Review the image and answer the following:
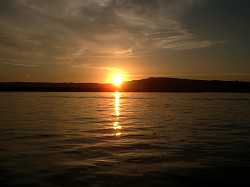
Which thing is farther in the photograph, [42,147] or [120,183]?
[42,147]

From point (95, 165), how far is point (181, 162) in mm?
4156

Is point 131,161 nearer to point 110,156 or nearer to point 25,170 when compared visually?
point 110,156

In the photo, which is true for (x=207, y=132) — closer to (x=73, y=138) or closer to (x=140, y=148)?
(x=140, y=148)

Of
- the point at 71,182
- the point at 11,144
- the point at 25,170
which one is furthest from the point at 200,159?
the point at 11,144

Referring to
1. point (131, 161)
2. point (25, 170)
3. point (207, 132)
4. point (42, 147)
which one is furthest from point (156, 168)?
point (207, 132)

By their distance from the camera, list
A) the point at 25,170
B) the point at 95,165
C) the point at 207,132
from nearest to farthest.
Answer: the point at 25,170 < the point at 95,165 < the point at 207,132

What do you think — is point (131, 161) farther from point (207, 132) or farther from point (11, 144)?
point (207, 132)

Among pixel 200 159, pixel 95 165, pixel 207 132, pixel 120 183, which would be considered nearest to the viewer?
pixel 120 183

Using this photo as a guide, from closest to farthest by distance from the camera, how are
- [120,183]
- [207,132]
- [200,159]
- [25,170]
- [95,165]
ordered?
[120,183] → [25,170] → [95,165] → [200,159] → [207,132]

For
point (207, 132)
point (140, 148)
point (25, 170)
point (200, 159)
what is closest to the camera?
point (25, 170)

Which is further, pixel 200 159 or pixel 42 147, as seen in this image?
pixel 42 147

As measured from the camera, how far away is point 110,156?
51.5 ft

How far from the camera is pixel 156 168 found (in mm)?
13359

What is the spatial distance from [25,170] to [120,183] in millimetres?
4342
